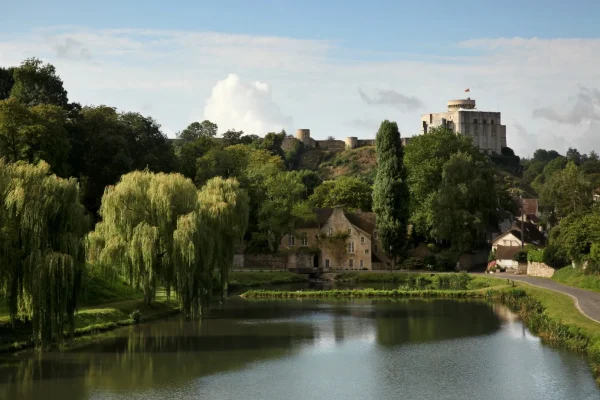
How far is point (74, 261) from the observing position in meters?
36.3

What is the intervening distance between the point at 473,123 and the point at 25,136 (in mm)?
112003

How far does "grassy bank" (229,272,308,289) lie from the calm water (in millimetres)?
21682

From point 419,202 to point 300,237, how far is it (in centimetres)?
1252

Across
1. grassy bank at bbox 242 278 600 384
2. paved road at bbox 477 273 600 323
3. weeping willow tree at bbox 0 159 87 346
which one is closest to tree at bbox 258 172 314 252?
grassy bank at bbox 242 278 600 384

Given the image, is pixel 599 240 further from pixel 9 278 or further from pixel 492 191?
Answer: pixel 9 278

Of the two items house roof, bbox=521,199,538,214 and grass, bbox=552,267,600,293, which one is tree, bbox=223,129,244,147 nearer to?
house roof, bbox=521,199,538,214

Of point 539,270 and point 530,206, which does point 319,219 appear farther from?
point 530,206

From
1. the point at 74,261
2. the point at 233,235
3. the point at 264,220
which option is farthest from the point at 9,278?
the point at 264,220

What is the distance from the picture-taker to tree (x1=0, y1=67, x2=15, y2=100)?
271 ft

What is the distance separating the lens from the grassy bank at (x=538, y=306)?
38.8 m

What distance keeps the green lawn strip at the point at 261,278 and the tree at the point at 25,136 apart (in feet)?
59.2

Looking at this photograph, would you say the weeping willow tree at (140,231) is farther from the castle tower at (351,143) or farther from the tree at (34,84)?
the castle tower at (351,143)

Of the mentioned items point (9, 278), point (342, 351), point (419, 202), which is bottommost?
point (342, 351)

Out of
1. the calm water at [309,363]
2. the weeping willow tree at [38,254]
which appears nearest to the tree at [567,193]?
the calm water at [309,363]
